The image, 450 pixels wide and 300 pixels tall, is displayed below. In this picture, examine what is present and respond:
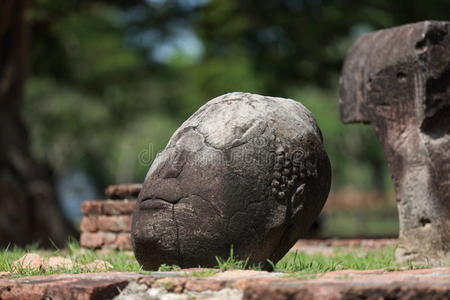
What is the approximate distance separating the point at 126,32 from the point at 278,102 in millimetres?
13372

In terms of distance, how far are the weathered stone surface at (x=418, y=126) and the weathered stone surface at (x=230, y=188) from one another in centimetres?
175

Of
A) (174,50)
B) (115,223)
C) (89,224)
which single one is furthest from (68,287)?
(174,50)

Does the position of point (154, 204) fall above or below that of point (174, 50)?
below

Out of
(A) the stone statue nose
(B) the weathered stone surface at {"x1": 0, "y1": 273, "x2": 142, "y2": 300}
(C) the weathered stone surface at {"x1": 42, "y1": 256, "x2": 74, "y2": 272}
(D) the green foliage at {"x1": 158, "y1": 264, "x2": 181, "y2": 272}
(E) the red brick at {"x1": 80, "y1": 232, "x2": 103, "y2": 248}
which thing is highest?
(A) the stone statue nose

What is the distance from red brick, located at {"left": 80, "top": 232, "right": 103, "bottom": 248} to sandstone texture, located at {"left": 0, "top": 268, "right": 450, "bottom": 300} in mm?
4015

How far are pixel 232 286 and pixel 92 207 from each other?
5.02m

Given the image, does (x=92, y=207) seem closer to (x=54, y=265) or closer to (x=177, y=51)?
(x=54, y=265)

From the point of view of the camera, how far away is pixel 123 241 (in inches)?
345

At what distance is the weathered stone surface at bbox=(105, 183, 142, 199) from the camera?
8992 millimetres

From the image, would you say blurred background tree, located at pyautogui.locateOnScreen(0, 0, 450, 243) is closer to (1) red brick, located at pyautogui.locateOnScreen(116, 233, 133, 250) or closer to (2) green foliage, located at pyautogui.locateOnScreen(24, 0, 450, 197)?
(2) green foliage, located at pyautogui.locateOnScreen(24, 0, 450, 197)

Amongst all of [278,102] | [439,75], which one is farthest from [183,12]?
[278,102]

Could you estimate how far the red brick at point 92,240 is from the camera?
8.97m

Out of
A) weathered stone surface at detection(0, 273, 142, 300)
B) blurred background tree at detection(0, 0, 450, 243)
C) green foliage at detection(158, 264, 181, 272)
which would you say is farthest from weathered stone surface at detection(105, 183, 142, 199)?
weathered stone surface at detection(0, 273, 142, 300)

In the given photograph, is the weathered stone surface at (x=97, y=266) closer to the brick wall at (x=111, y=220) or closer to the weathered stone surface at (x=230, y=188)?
the weathered stone surface at (x=230, y=188)
